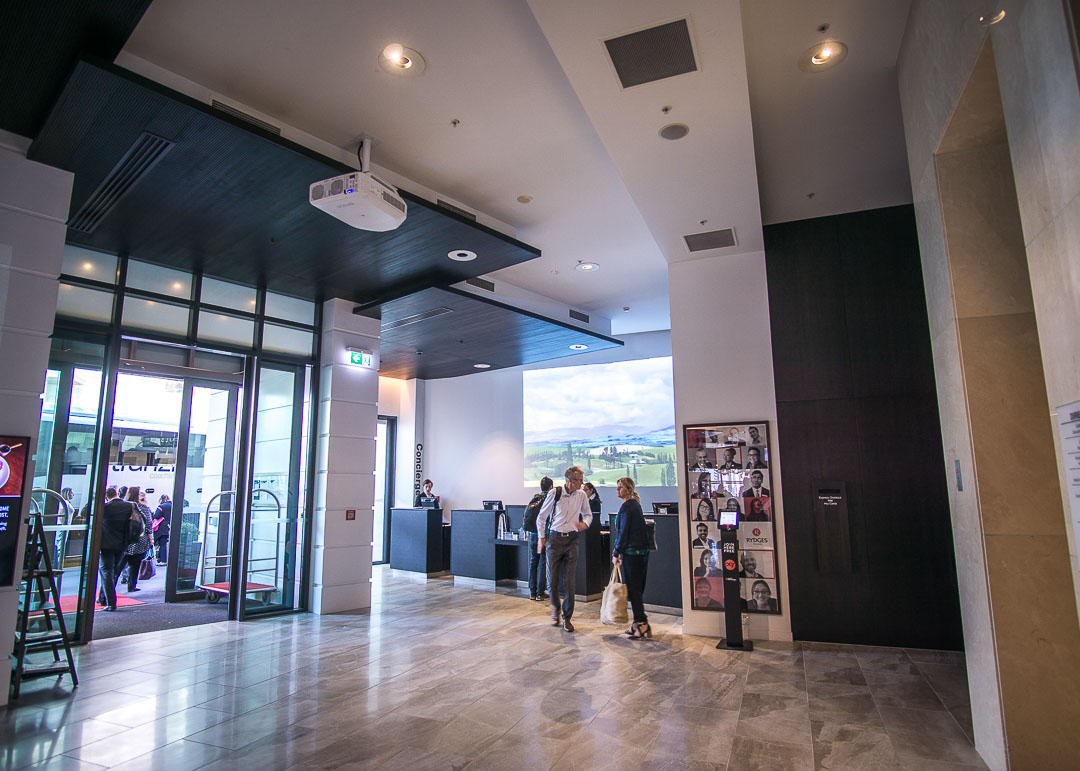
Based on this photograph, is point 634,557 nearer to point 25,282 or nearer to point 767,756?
point 767,756

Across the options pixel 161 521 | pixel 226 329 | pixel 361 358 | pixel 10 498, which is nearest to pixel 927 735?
pixel 10 498

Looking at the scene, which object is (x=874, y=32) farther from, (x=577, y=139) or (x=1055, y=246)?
(x=1055, y=246)

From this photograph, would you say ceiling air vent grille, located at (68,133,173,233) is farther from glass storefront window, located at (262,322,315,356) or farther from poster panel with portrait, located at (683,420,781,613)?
poster panel with portrait, located at (683,420,781,613)

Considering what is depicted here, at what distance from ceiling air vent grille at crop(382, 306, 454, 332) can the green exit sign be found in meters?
0.81

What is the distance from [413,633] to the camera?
5.98m

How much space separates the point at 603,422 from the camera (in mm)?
12141

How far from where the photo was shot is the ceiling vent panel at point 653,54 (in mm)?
3354

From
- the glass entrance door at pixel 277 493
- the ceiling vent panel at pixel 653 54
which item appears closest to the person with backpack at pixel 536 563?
the glass entrance door at pixel 277 493

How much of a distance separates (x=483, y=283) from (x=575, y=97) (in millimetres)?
3895

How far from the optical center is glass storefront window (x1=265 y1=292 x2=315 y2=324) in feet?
24.2

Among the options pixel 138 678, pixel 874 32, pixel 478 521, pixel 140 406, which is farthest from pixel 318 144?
pixel 478 521

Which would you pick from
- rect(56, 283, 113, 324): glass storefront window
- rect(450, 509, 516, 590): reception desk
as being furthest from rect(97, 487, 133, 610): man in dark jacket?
rect(450, 509, 516, 590): reception desk

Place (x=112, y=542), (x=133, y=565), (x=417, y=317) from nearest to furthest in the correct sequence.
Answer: (x=112, y=542) → (x=133, y=565) → (x=417, y=317)

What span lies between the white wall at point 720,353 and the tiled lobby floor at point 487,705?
1.47 metres
